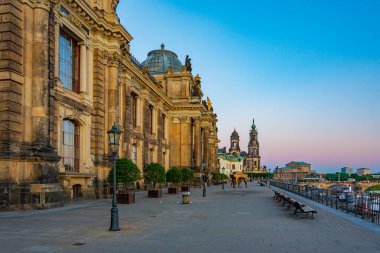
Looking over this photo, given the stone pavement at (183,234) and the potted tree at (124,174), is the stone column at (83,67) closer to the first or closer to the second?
the potted tree at (124,174)

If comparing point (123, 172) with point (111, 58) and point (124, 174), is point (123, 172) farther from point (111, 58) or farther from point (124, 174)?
point (111, 58)

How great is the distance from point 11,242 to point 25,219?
5.48m

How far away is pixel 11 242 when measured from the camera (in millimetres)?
11164

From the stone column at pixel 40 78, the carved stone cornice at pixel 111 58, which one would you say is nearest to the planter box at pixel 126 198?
the stone column at pixel 40 78

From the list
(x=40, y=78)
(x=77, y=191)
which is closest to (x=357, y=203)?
(x=40, y=78)

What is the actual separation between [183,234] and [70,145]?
1709 cm

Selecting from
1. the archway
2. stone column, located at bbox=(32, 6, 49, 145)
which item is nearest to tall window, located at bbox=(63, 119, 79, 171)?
the archway

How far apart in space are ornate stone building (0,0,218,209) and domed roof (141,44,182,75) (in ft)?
80.3

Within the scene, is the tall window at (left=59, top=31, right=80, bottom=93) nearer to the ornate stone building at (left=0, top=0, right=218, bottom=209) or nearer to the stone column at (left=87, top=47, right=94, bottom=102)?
the ornate stone building at (left=0, top=0, right=218, bottom=209)

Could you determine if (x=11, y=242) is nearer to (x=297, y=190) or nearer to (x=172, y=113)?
(x=297, y=190)

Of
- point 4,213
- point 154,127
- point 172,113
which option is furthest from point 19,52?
point 172,113

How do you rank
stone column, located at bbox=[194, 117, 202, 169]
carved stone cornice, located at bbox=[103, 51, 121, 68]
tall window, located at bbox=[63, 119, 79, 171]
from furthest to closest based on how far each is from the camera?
stone column, located at bbox=[194, 117, 202, 169] → carved stone cornice, located at bbox=[103, 51, 121, 68] → tall window, located at bbox=[63, 119, 79, 171]

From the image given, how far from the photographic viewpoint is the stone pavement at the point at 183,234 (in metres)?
10.7

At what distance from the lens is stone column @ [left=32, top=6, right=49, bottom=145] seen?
21.0 m
